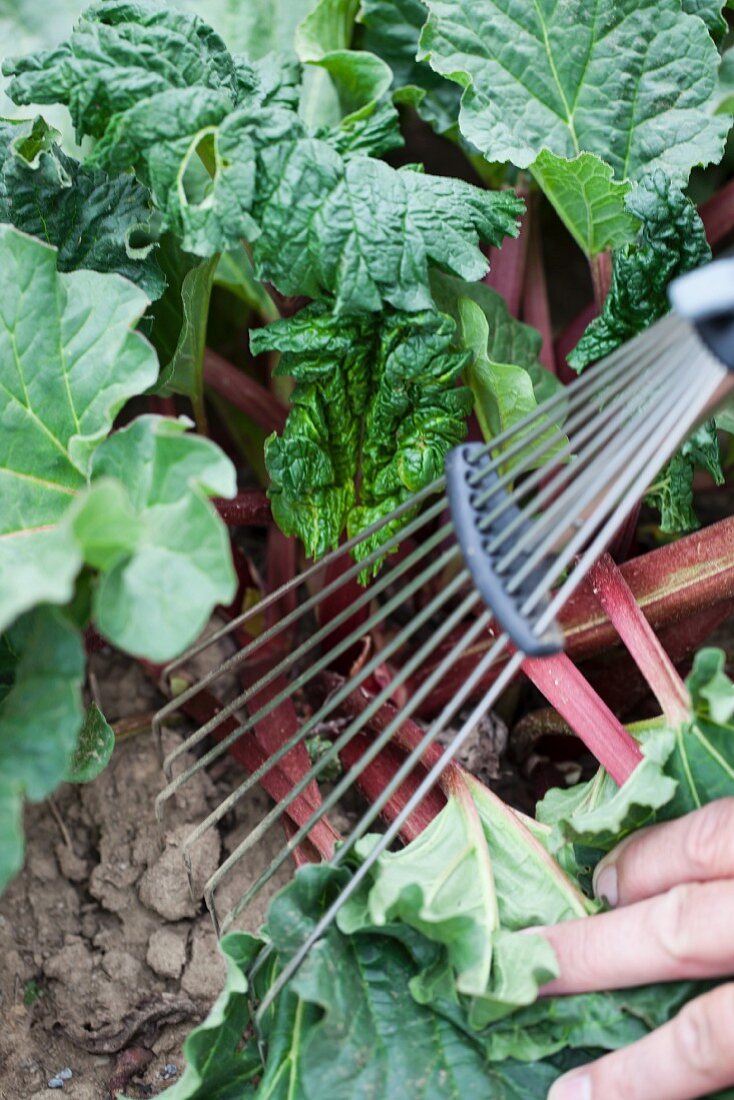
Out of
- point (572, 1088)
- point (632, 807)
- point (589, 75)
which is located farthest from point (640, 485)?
point (589, 75)

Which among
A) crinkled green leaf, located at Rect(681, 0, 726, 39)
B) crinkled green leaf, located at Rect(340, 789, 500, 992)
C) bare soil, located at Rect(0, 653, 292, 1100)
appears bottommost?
bare soil, located at Rect(0, 653, 292, 1100)

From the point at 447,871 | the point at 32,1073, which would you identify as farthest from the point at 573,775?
the point at 32,1073

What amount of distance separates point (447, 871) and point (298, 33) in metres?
1.01

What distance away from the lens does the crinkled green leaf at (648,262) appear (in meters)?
1.08

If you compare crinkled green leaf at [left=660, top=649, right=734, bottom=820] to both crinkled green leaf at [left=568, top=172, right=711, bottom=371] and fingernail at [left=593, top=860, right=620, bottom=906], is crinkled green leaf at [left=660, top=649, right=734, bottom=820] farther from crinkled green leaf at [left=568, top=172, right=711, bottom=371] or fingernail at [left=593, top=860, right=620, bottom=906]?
crinkled green leaf at [left=568, top=172, right=711, bottom=371]

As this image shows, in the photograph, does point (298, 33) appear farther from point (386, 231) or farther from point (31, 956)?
point (31, 956)

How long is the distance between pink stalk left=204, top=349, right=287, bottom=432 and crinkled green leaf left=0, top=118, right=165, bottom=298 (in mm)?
268

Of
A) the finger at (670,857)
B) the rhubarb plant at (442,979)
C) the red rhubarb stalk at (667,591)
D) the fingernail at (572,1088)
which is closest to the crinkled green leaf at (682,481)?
the red rhubarb stalk at (667,591)

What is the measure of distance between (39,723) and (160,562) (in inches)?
6.7

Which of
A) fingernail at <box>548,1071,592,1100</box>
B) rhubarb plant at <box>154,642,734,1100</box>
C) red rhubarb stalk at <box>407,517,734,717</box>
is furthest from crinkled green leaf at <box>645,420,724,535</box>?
fingernail at <box>548,1071,592,1100</box>

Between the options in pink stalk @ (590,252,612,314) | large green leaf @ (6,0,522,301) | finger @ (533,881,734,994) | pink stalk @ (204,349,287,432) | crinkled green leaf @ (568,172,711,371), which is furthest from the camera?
pink stalk @ (204,349,287,432)

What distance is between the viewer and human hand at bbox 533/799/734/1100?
85cm

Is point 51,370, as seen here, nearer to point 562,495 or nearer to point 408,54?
point 562,495

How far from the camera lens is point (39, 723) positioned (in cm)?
83
